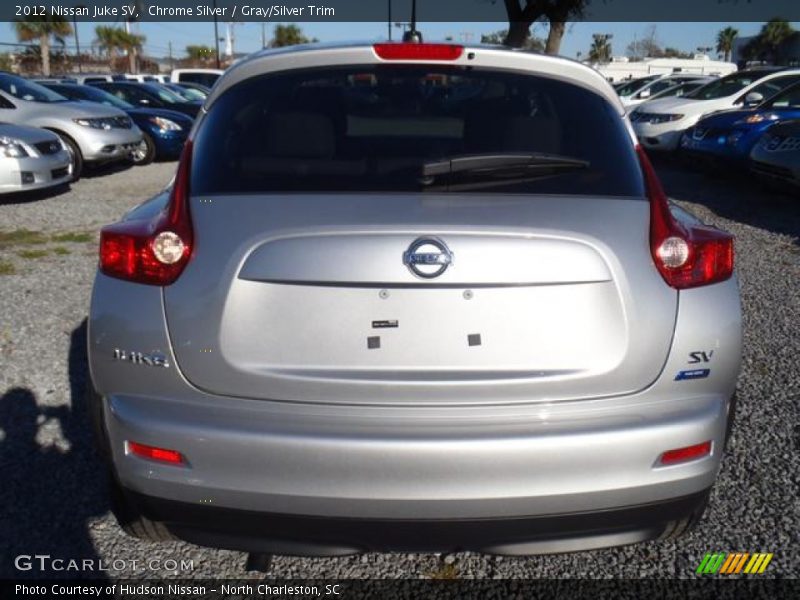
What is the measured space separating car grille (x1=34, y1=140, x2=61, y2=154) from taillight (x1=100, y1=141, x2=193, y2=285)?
7.88 m

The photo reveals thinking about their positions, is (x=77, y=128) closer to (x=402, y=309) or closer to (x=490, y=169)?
(x=490, y=169)

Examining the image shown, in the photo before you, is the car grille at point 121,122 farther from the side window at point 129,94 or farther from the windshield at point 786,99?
the windshield at point 786,99

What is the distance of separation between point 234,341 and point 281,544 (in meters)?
0.58

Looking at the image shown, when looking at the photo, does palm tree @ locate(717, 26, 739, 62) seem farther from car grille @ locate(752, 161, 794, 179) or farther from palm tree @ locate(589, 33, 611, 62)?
car grille @ locate(752, 161, 794, 179)

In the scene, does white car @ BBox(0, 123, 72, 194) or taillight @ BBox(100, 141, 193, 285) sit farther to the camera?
white car @ BBox(0, 123, 72, 194)

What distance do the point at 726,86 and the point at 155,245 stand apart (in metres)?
14.1

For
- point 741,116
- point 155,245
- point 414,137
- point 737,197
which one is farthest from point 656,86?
point 155,245

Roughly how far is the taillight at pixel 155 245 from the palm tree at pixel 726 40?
3717 inches

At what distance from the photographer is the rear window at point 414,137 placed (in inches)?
79.2

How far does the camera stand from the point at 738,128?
32.8 ft

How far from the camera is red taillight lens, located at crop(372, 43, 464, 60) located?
87.6 inches

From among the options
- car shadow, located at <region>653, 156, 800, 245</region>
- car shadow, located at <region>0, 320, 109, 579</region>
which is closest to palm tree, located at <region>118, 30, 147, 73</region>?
car shadow, located at <region>653, 156, 800, 245</region>

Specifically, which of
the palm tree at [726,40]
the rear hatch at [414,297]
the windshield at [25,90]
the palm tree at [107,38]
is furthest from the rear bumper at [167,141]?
the palm tree at [726,40]

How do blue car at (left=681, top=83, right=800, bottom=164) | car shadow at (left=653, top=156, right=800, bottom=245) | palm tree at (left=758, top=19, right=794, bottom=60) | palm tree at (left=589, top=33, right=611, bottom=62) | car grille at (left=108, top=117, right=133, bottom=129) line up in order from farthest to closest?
palm tree at (left=589, top=33, right=611, bottom=62) < palm tree at (left=758, top=19, right=794, bottom=60) < car grille at (left=108, top=117, right=133, bottom=129) < blue car at (left=681, top=83, right=800, bottom=164) < car shadow at (left=653, top=156, right=800, bottom=245)
